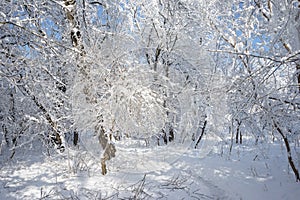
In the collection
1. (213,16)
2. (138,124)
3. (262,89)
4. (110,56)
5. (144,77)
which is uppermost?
(213,16)

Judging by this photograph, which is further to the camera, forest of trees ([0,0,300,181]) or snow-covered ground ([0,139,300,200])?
snow-covered ground ([0,139,300,200])

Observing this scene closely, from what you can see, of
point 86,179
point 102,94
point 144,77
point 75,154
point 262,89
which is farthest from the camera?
point 75,154

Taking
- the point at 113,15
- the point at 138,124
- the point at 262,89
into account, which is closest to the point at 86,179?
the point at 138,124

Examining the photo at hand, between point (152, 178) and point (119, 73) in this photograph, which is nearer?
point (152, 178)

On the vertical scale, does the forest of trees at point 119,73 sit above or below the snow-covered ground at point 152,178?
above

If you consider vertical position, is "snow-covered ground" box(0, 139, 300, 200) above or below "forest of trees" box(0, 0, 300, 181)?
below

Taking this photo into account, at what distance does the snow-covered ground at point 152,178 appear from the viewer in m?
4.37

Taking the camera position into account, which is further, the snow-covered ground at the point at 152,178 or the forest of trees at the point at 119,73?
the snow-covered ground at the point at 152,178

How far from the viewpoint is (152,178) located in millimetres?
5125

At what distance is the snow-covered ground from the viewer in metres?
4.37

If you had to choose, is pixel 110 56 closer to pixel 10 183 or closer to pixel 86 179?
pixel 86 179

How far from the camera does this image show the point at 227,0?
17.0ft

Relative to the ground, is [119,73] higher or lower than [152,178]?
higher

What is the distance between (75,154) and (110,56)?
303cm
